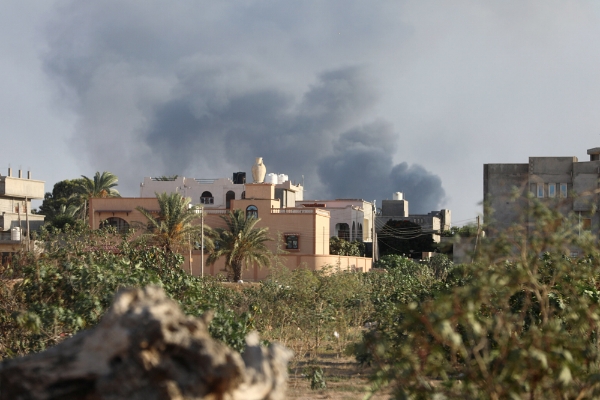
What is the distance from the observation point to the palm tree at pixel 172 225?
37312 mm

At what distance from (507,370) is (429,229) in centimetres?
6923

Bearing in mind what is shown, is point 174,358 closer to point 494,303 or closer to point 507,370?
point 507,370

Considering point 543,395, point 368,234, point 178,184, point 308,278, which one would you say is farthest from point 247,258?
point 543,395

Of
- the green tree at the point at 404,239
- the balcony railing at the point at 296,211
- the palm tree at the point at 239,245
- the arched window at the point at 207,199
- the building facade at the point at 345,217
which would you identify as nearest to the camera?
the palm tree at the point at 239,245

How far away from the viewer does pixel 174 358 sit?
378 centimetres

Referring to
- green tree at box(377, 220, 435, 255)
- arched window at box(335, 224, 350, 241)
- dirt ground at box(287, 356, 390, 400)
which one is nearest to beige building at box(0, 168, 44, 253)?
arched window at box(335, 224, 350, 241)

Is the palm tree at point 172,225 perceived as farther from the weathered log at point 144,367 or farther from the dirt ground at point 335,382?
the weathered log at point 144,367

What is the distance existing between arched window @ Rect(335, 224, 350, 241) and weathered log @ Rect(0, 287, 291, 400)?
61.7 metres

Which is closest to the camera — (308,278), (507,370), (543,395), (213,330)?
(507,370)

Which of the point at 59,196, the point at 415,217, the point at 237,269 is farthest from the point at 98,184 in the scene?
the point at 415,217

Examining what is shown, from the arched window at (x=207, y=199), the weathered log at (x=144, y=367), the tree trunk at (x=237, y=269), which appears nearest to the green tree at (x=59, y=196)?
the arched window at (x=207, y=199)

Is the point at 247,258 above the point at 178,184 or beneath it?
A: beneath

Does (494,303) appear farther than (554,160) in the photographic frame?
No

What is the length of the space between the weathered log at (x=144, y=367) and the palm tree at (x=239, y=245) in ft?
121
